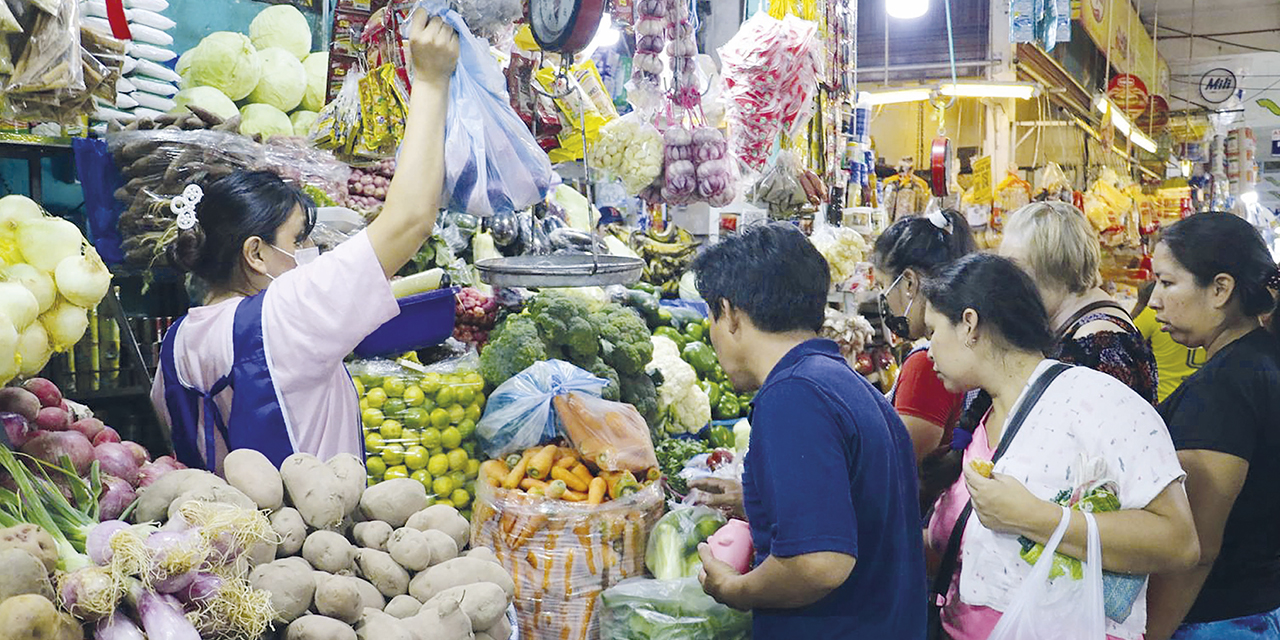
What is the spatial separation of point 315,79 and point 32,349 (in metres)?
2.79

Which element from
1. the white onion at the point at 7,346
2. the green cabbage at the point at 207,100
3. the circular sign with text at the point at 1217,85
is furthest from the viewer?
the circular sign with text at the point at 1217,85

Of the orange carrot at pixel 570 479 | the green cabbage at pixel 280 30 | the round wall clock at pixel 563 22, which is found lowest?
the orange carrot at pixel 570 479

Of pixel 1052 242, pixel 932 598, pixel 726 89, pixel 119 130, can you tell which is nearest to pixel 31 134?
pixel 119 130

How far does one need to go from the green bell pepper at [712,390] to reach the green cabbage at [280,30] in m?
2.11

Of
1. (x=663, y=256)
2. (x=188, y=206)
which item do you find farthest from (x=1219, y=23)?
(x=188, y=206)

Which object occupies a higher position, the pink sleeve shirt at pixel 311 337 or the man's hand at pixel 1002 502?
the pink sleeve shirt at pixel 311 337

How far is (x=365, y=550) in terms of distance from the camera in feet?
5.03

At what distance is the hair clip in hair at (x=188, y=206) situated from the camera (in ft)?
7.00

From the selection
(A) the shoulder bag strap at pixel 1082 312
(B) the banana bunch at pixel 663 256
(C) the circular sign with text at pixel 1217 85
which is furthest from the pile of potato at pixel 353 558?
(C) the circular sign with text at pixel 1217 85

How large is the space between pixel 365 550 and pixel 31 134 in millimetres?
2080

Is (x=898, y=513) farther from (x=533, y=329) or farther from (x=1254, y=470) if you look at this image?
(x=533, y=329)

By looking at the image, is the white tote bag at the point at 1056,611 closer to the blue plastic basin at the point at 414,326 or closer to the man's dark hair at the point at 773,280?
the man's dark hair at the point at 773,280

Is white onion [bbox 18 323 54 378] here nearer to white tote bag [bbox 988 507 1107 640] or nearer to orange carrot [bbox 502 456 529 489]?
orange carrot [bbox 502 456 529 489]

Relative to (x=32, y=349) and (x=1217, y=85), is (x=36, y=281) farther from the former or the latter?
(x=1217, y=85)
